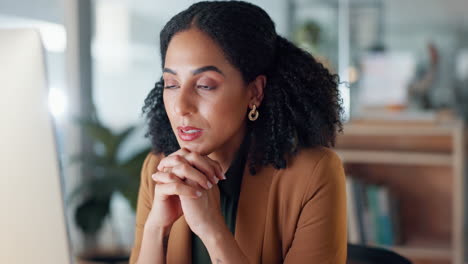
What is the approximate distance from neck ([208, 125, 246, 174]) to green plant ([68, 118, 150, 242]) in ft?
6.31

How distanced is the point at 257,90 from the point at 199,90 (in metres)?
0.14

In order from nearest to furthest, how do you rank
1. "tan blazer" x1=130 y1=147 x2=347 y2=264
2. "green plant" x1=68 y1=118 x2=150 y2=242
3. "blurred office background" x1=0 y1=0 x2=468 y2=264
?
"tan blazer" x1=130 y1=147 x2=347 y2=264
"blurred office background" x1=0 y1=0 x2=468 y2=264
"green plant" x1=68 y1=118 x2=150 y2=242

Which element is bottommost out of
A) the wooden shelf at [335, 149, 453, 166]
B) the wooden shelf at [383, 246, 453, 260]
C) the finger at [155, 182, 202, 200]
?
the wooden shelf at [383, 246, 453, 260]

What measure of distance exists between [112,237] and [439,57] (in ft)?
7.29

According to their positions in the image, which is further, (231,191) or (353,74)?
(353,74)

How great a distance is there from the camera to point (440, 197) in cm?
297

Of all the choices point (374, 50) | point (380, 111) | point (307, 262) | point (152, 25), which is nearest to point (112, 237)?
point (152, 25)

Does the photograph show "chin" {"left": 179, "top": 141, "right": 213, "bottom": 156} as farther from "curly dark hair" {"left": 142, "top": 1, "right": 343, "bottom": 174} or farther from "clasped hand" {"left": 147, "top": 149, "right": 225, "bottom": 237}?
"curly dark hair" {"left": 142, "top": 1, "right": 343, "bottom": 174}

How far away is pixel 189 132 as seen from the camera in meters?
1.02

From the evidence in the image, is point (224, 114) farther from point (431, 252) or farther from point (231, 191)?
point (431, 252)

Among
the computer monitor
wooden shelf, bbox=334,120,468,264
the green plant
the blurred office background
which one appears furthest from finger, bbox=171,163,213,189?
the green plant

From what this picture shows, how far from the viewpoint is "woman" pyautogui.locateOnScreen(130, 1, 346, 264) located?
1.01 meters

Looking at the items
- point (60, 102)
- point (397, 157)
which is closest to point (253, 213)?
point (397, 157)

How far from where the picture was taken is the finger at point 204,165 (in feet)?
3.26
